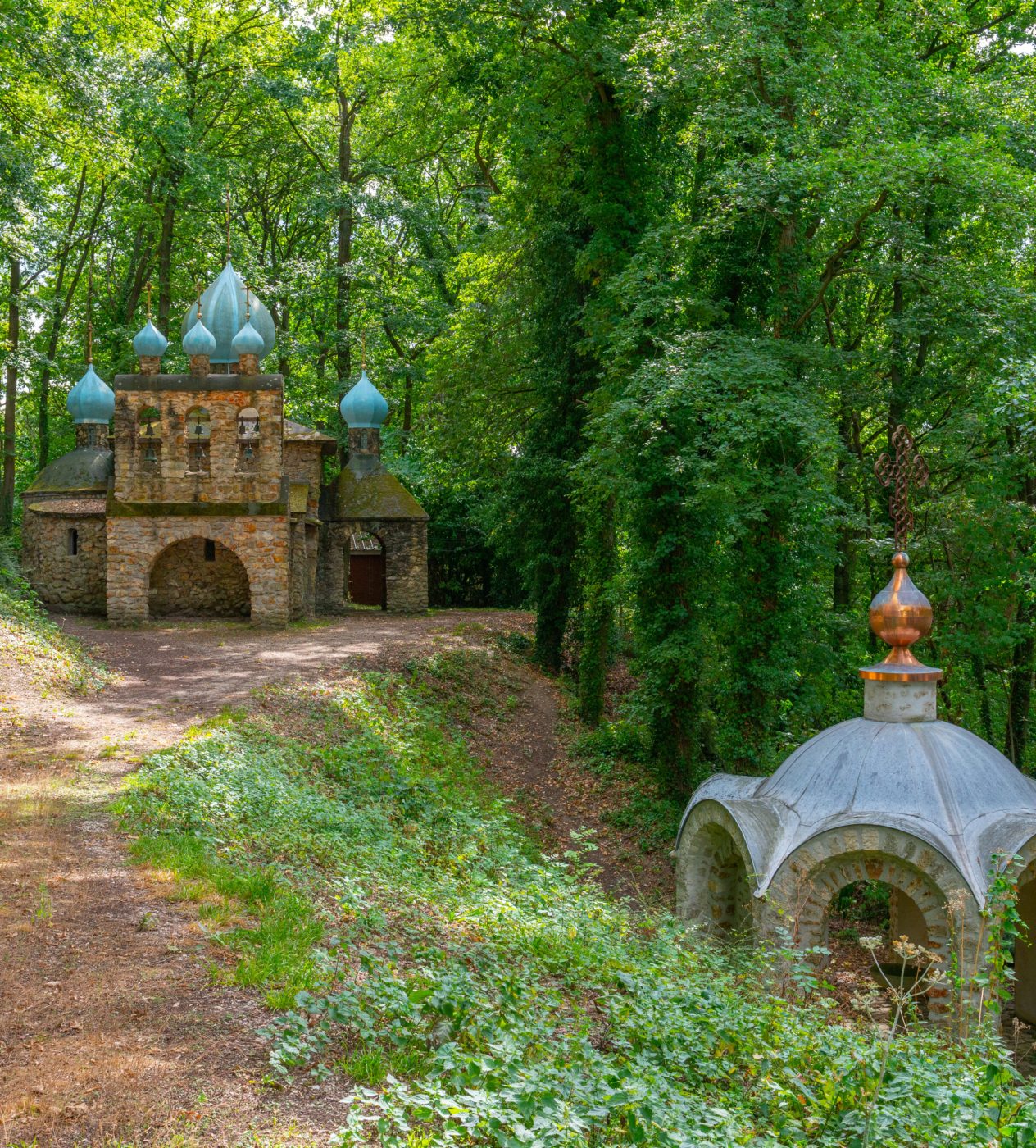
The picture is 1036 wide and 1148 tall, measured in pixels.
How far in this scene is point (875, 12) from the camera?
50.4ft

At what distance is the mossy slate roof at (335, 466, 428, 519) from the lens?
2662cm

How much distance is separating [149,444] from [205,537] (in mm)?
2332

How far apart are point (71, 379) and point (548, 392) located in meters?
18.3

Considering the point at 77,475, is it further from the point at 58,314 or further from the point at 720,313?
the point at 720,313

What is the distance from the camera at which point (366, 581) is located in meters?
30.9

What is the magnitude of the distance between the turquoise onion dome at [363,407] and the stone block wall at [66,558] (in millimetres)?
6794

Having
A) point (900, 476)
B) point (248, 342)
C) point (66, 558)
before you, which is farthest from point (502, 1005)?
point (66, 558)

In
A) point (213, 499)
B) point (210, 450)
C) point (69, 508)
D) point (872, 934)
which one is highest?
point (210, 450)

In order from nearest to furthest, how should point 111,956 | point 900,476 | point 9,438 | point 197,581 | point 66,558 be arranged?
point 111,956 → point 900,476 → point 197,581 → point 66,558 → point 9,438

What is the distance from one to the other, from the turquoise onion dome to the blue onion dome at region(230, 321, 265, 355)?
5.54 meters

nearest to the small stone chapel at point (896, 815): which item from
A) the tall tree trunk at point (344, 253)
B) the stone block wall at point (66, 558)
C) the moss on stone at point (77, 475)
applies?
the stone block wall at point (66, 558)

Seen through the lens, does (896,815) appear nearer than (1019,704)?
Yes

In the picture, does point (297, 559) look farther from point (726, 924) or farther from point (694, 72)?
point (726, 924)

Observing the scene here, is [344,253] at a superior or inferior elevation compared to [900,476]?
superior
